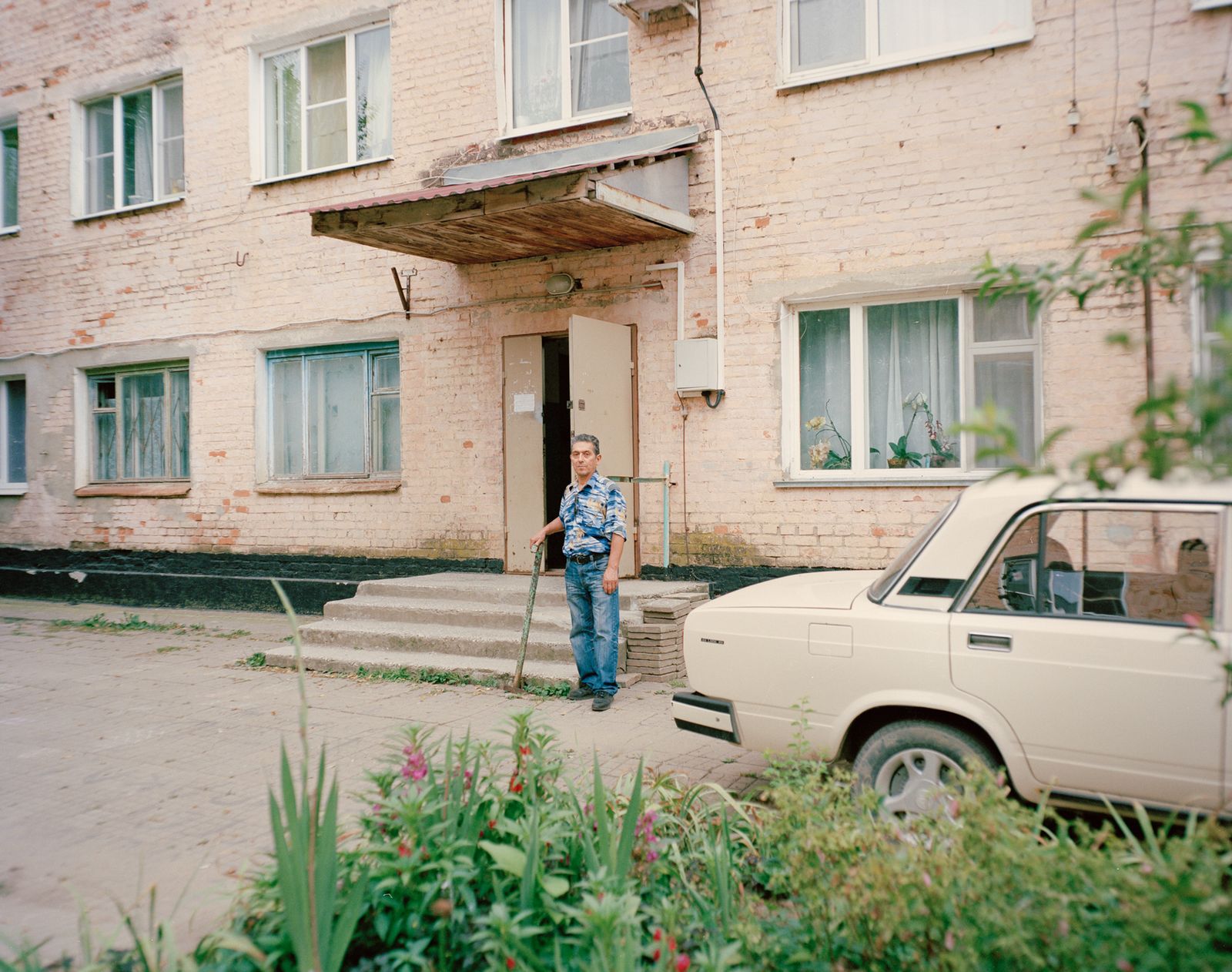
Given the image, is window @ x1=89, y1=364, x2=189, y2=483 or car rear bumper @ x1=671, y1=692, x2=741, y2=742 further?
window @ x1=89, y1=364, x2=189, y2=483

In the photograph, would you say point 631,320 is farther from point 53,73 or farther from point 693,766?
point 53,73

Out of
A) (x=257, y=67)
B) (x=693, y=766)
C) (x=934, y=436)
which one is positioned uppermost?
(x=257, y=67)

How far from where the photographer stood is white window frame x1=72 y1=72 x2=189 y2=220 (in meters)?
12.9

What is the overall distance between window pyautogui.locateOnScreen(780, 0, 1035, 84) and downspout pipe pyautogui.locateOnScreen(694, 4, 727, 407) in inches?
29.5

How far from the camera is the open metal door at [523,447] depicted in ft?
33.3

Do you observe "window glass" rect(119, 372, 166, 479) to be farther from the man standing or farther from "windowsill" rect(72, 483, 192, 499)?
the man standing

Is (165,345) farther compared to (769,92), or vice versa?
(165,345)

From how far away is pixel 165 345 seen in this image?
41.6ft

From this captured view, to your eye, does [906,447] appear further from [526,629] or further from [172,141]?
[172,141]

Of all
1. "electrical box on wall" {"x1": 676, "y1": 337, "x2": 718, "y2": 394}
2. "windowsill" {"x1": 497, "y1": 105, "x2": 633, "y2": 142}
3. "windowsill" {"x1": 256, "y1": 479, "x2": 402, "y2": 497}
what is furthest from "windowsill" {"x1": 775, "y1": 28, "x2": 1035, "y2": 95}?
"windowsill" {"x1": 256, "y1": 479, "x2": 402, "y2": 497}

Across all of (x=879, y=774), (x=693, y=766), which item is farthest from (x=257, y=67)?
(x=879, y=774)

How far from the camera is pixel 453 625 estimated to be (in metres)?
8.93

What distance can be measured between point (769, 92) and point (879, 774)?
674 cm

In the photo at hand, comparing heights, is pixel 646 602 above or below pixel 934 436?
below
